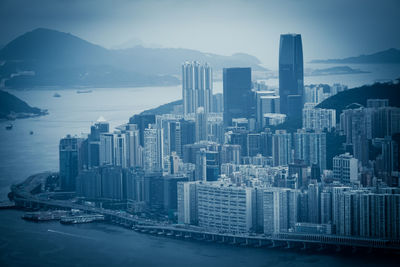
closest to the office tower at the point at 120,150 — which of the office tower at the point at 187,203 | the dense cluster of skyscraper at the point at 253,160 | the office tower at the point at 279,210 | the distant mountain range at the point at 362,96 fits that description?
the dense cluster of skyscraper at the point at 253,160

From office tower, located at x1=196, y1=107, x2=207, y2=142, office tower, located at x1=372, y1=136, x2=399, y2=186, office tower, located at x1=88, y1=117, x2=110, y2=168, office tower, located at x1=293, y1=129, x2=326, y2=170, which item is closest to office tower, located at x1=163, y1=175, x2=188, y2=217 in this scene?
office tower, located at x1=88, y1=117, x2=110, y2=168

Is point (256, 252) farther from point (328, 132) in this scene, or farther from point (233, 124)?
point (233, 124)

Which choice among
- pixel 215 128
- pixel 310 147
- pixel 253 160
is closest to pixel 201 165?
pixel 253 160

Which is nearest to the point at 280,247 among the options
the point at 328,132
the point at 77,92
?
the point at 328,132

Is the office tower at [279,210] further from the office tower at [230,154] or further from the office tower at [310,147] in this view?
the office tower at [230,154]

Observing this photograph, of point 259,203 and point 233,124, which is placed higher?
point 233,124
